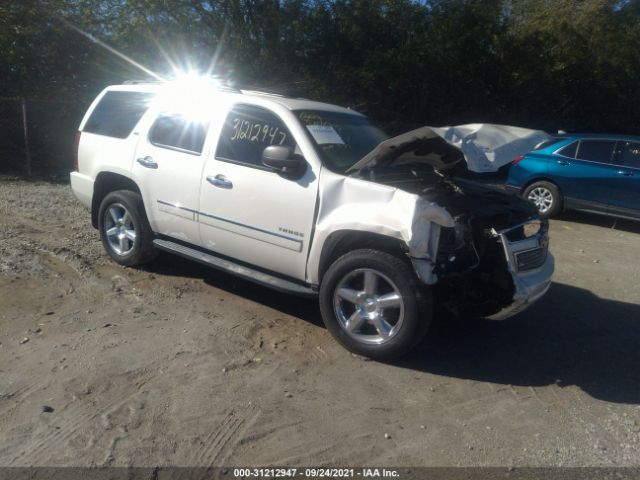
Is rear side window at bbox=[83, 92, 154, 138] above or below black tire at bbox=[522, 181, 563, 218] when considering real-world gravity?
above

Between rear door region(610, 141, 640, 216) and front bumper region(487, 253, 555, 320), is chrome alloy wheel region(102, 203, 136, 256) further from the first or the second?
rear door region(610, 141, 640, 216)

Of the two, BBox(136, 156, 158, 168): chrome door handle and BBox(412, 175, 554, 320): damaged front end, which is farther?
BBox(136, 156, 158, 168): chrome door handle

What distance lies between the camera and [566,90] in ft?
53.7

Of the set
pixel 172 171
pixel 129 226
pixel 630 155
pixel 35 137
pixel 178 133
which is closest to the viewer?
pixel 172 171

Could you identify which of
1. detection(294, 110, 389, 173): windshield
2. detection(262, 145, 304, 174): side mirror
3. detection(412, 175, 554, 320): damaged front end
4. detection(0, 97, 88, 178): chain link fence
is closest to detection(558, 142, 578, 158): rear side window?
detection(294, 110, 389, 173): windshield

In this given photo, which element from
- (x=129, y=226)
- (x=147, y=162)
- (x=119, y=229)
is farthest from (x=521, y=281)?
(x=119, y=229)

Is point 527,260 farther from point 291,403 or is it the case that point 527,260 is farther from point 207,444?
point 207,444

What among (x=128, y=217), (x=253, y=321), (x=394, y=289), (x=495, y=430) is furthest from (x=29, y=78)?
(x=495, y=430)

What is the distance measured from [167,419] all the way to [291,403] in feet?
2.57

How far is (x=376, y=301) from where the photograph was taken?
4363mm

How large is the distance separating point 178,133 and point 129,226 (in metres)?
1.21

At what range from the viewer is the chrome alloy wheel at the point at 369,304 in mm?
4301

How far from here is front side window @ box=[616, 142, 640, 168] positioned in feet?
31.9

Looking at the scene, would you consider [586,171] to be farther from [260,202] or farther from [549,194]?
[260,202]
